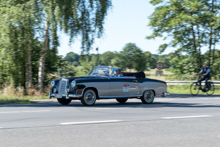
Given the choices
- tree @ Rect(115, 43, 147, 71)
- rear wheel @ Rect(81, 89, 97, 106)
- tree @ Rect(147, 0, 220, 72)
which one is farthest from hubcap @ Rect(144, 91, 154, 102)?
tree @ Rect(115, 43, 147, 71)

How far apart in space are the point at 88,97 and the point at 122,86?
1581 millimetres

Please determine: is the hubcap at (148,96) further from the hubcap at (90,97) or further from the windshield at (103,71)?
the hubcap at (90,97)

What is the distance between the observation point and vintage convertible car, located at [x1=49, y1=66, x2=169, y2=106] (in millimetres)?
12539

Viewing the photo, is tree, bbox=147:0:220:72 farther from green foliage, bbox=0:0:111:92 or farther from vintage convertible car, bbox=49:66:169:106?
vintage convertible car, bbox=49:66:169:106

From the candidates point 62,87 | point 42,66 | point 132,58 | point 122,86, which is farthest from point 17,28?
point 132,58

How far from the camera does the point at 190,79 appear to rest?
3036 cm

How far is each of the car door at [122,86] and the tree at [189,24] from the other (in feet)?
50.9

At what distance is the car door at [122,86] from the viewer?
13.3m

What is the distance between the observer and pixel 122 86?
536 inches
